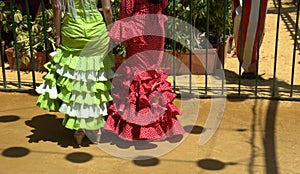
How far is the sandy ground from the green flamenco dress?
0.98 ft

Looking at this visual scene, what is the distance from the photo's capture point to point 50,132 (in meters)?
4.53

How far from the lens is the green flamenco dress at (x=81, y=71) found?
12.6 feet

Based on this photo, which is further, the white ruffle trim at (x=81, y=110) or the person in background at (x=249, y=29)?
the person in background at (x=249, y=29)

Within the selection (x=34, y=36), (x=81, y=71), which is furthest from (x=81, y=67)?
(x=34, y=36)

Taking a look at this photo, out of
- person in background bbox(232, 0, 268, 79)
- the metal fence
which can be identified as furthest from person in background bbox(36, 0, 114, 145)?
person in background bbox(232, 0, 268, 79)

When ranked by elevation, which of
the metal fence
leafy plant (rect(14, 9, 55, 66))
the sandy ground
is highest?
Answer: leafy plant (rect(14, 9, 55, 66))

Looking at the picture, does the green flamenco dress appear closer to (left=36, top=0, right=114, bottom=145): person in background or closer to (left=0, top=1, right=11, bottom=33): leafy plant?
(left=36, top=0, right=114, bottom=145): person in background

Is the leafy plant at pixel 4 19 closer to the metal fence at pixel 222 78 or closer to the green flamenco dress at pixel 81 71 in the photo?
the metal fence at pixel 222 78

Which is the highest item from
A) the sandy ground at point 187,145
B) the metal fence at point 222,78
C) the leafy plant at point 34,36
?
the leafy plant at point 34,36

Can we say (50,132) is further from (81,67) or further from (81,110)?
(81,67)

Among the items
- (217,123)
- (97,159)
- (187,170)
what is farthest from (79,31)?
(217,123)

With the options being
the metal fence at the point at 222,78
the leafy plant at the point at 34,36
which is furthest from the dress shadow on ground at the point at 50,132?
the leafy plant at the point at 34,36

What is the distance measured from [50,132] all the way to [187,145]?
4.12 ft

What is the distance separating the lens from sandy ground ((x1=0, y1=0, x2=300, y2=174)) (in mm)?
3854
